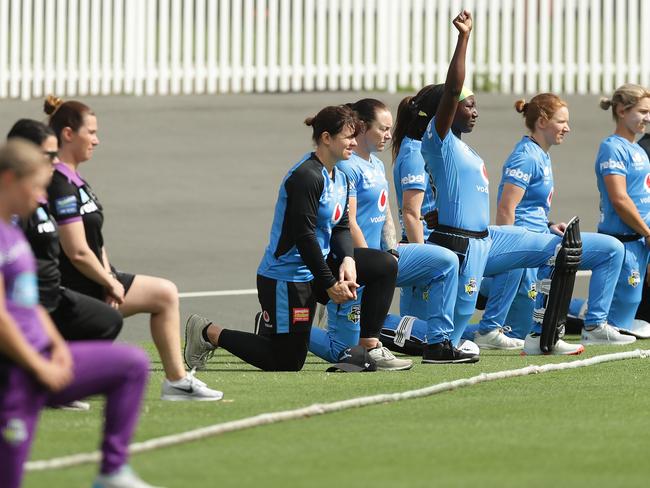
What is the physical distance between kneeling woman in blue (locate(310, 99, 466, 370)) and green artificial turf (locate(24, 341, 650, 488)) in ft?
2.50

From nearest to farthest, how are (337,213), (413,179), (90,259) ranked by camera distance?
(90,259)
(337,213)
(413,179)

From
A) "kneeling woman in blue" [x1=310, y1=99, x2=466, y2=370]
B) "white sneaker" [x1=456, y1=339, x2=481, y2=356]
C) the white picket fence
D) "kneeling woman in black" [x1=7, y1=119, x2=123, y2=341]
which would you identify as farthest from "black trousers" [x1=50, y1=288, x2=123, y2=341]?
the white picket fence

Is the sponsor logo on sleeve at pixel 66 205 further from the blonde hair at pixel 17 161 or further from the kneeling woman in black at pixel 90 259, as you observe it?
the blonde hair at pixel 17 161

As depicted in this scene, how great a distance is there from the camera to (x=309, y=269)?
9664 millimetres

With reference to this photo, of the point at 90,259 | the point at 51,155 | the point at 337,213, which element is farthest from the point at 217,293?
the point at 51,155

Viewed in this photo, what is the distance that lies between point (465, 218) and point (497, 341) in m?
1.32

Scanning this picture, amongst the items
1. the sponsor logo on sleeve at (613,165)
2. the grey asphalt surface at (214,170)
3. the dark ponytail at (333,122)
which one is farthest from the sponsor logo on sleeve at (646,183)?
the grey asphalt surface at (214,170)

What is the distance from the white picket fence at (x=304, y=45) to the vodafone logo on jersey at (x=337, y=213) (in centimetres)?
1358

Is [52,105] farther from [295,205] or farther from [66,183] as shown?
[295,205]

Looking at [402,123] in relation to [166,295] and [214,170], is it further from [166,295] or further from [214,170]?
[214,170]

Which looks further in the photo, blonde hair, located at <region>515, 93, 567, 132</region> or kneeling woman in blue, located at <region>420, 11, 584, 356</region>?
blonde hair, located at <region>515, 93, 567, 132</region>

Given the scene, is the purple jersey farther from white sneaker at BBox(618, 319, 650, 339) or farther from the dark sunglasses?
white sneaker at BBox(618, 319, 650, 339)

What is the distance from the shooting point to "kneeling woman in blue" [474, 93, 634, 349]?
11492 millimetres

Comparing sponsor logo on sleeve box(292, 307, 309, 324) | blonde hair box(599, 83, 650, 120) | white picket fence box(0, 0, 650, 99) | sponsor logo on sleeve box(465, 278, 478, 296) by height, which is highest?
white picket fence box(0, 0, 650, 99)
